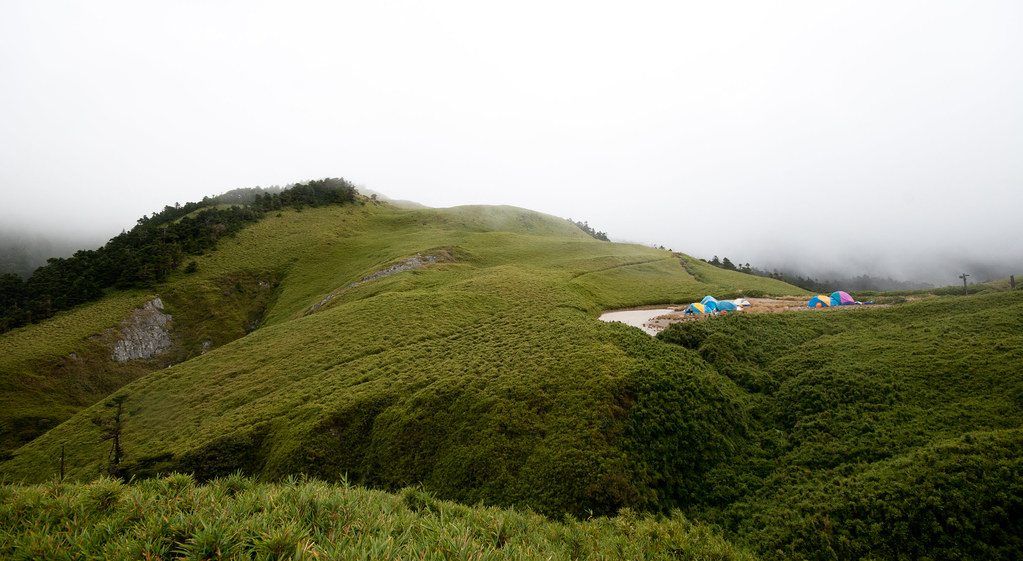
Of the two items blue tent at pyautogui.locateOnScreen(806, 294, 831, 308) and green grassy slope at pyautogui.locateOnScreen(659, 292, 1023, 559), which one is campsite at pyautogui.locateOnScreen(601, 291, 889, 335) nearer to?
blue tent at pyautogui.locateOnScreen(806, 294, 831, 308)

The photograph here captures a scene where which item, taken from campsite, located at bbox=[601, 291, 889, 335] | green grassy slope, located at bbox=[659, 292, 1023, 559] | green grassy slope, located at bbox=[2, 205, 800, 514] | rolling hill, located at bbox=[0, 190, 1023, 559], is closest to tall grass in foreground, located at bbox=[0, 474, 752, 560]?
rolling hill, located at bbox=[0, 190, 1023, 559]

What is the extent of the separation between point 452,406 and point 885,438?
52.6 ft

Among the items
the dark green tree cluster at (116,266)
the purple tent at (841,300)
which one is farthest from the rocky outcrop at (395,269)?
the purple tent at (841,300)

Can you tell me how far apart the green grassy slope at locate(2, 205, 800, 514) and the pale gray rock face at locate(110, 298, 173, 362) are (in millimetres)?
16059

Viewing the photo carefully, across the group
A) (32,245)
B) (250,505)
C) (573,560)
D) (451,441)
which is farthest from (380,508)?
(32,245)

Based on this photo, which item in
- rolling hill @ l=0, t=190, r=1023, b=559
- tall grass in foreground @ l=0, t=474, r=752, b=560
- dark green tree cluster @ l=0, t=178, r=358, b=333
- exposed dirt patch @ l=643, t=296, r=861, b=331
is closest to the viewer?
tall grass in foreground @ l=0, t=474, r=752, b=560

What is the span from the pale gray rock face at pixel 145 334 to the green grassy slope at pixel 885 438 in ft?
192

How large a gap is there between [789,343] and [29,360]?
215 feet

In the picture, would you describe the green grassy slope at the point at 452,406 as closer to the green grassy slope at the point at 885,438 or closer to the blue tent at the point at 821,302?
the green grassy slope at the point at 885,438

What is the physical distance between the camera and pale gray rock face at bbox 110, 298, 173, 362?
40531 millimetres

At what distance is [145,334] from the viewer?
1693 inches

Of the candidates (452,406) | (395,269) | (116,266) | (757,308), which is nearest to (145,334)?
(116,266)

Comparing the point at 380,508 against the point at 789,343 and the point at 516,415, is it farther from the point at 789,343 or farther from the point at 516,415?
the point at 789,343

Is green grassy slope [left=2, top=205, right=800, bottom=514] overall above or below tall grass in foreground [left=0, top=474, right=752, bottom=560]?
below
